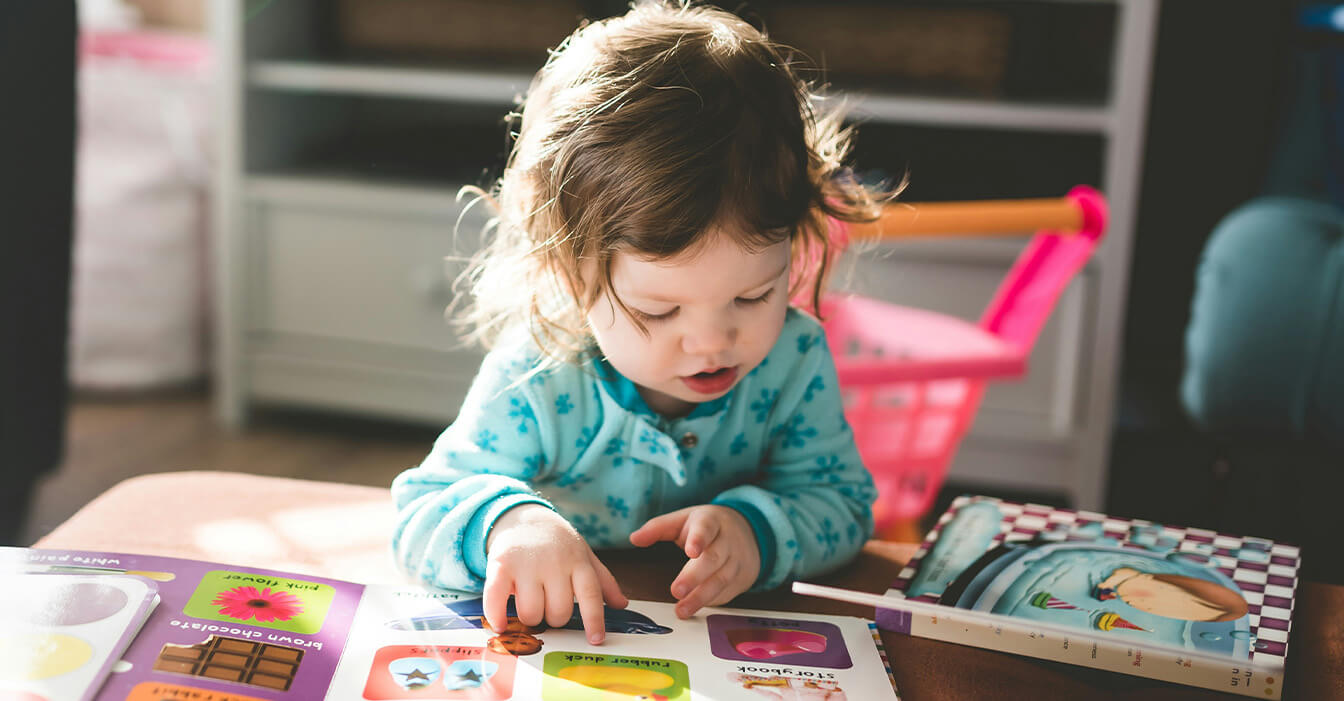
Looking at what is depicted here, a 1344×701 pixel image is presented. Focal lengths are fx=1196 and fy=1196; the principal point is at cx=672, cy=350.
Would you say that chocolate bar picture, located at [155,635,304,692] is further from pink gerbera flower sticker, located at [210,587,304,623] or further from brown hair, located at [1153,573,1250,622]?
brown hair, located at [1153,573,1250,622]

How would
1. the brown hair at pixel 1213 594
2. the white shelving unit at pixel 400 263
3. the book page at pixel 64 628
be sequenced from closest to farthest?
the book page at pixel 64 628 → the brown hair at pixel 1213 594 → the white shelving unit at pixel 400 263

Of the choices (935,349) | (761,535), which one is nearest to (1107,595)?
(761,535)

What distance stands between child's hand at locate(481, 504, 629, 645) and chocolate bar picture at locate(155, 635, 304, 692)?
0.29 feet

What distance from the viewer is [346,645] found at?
479 mm

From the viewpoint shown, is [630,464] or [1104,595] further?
[630,464]

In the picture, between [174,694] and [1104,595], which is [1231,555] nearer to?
[1104,595]

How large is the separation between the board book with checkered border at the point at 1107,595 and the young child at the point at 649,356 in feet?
0.24

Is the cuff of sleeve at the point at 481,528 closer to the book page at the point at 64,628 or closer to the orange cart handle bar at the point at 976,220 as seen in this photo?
the book page at the point at 64,628

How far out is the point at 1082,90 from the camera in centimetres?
189

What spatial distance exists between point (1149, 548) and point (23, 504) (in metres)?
1.29

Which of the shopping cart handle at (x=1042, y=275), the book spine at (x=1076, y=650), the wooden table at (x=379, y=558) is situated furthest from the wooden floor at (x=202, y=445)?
the book spine at (x=1076, y=650)

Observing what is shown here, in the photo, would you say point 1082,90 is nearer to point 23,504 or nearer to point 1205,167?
point 1205,167

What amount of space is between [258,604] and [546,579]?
0.40ft

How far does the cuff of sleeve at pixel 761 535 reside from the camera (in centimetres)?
59
